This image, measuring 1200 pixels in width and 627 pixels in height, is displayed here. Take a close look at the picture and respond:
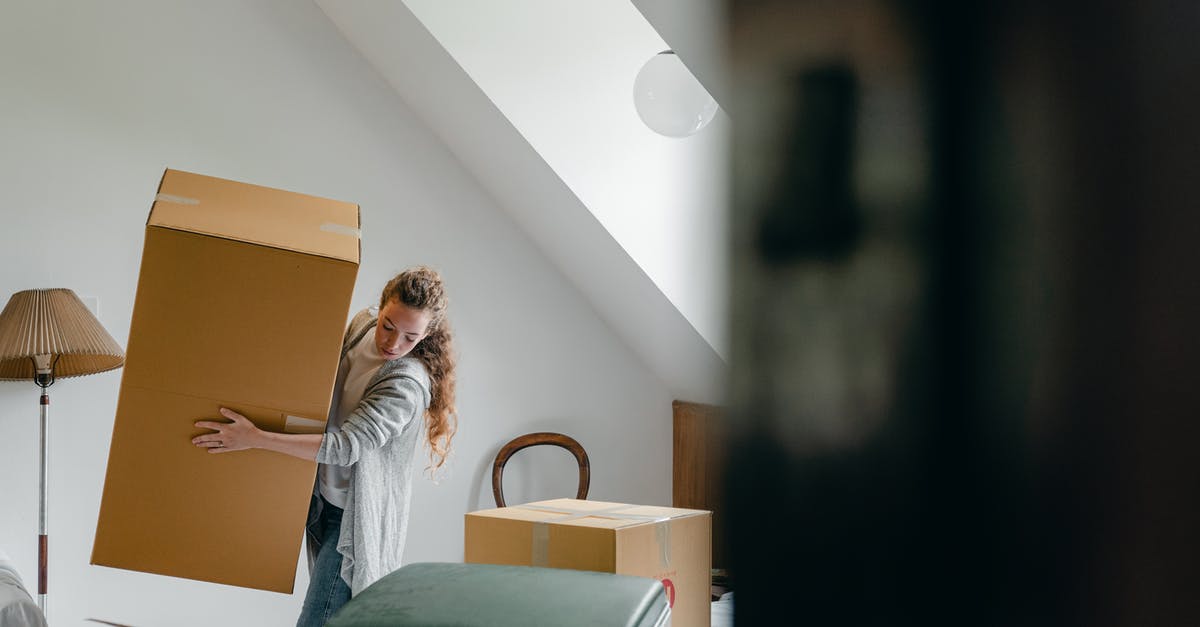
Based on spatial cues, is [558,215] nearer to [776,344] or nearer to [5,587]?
[5,587]

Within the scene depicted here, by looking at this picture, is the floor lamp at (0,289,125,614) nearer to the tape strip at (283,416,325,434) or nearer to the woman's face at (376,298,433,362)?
the woman's face at (376,298,433,362)

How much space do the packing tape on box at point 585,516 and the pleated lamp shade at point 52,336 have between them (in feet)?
4.40

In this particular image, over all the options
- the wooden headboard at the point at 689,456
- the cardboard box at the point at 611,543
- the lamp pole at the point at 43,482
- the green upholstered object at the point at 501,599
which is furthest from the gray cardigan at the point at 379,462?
the wooden headboard at the point at 689,456

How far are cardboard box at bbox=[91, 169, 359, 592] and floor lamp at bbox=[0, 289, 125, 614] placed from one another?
881 mm

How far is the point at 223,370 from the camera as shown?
1.57m

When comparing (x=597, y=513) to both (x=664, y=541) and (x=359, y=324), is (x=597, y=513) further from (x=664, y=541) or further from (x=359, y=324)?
(x=359, y=324)

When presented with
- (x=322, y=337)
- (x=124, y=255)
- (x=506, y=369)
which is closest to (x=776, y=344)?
(x=322, y=337)

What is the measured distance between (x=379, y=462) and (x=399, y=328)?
12.4 inches

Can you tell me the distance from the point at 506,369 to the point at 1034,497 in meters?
3.19

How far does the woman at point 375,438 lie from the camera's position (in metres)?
1.92

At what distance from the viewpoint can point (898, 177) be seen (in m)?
0.07

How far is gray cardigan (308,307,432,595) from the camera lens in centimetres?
189

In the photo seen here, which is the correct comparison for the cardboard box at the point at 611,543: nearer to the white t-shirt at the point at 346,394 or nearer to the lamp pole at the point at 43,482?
the white t-shirt at the point at 346,394

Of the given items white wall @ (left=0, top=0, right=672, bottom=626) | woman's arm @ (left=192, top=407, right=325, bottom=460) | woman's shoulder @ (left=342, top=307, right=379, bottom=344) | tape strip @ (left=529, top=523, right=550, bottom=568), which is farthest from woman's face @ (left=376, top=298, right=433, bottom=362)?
white wall @ (left=0, top=0, right=672, bottom=626)
